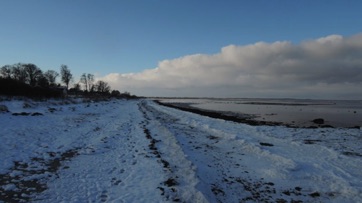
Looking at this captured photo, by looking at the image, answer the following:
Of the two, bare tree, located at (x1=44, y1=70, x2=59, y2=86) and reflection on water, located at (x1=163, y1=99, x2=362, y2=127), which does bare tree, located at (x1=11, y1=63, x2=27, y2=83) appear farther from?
reflection on water, located at (x1=163, y1=99, x2=362, y2=127)

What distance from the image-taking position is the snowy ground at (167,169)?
7.41 meters

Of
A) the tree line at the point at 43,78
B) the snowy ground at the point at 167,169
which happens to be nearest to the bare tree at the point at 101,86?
the tree line at the point at 43,78

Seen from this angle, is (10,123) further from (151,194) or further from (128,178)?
(151,194)

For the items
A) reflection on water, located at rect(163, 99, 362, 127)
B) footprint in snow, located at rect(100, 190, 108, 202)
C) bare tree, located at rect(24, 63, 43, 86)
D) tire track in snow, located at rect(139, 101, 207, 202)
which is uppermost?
bare tree, located at rect(24, 63, 43, 86)

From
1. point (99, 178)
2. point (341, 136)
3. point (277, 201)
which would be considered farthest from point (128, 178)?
point (341, 136)

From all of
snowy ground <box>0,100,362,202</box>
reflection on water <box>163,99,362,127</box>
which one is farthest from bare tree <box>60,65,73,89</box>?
snowy ground <box>0,100,362,202</box>

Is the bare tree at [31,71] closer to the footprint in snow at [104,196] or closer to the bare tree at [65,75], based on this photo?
the bare tree at [65,75]

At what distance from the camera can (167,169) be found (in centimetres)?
953

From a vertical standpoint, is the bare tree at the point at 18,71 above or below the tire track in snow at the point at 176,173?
above

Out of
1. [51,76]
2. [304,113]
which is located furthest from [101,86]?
[304,113]

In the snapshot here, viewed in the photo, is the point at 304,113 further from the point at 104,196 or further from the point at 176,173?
the point at 104,196


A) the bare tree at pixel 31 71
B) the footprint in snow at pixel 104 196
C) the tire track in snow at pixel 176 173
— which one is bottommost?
the footprint in snow at pixel 104 196

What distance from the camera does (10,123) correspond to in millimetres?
16906

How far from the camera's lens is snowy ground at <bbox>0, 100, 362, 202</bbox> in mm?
7414
